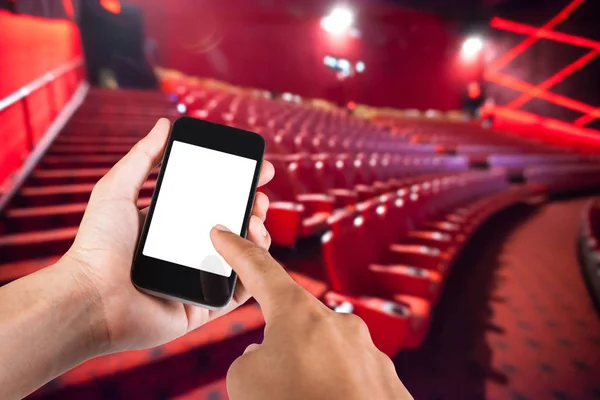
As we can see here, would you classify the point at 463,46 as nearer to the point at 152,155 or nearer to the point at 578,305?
the point at 578,305

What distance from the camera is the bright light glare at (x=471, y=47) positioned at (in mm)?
3980

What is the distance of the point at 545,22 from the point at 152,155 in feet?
13.6

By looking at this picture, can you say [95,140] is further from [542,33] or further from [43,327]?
[542,33]

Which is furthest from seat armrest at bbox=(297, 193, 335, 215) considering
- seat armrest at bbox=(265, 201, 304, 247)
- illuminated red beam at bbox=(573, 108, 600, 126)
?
illuminated red beam at bbox=(573, 108, 600, 126)

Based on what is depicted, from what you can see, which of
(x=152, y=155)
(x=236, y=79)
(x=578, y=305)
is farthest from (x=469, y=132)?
(x=152, y=155)

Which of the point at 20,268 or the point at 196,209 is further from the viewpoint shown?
the point at 20,268

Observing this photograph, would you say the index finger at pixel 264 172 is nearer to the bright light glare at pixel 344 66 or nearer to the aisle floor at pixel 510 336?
the aisle floor at pixel 510 336

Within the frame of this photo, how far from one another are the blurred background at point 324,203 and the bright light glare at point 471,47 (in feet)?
2.83

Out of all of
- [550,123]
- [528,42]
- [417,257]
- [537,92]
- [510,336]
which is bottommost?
[510,336]

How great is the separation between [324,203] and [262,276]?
2.20 ft

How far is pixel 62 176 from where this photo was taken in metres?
0.70

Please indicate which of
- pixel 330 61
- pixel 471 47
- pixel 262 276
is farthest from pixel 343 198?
pixel 471 47

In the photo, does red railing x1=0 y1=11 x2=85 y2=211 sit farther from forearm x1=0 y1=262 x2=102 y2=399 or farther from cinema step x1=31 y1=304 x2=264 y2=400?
forearm x1=0 y1=262 x2=102 y2=399

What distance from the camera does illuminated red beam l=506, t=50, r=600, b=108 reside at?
3.16m
